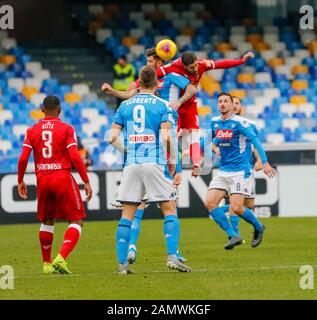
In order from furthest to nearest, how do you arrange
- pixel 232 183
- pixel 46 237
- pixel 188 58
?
1. pixel 232 183
2. pixel 188 58
3. pixel 46 237

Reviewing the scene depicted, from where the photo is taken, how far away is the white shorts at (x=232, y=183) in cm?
1509

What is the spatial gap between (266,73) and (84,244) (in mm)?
13908

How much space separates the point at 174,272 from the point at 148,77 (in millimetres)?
2118

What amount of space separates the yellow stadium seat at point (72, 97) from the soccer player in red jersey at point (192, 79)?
13.3 m

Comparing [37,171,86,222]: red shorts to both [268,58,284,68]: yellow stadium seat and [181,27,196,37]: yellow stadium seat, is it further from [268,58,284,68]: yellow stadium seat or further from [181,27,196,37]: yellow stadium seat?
[181,27,196,37]: yellow stadium seat

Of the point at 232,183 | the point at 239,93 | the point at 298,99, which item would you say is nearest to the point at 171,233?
the point at 232,183

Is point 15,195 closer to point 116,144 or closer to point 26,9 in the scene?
point 116,144

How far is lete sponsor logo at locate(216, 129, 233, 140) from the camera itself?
15156 millimetres

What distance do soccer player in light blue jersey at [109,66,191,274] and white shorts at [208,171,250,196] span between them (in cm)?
369

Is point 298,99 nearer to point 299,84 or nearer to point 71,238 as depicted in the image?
point 299,84

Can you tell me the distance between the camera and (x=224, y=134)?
49.8 ft

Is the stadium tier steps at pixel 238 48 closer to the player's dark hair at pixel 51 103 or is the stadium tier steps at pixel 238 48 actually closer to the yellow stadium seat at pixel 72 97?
the yellow stadium seat at pixel 72 97

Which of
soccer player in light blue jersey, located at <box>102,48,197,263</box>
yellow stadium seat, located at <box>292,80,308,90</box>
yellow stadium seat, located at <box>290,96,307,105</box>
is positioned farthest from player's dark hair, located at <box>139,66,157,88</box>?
yellow stadium seat, located at <box>292,80,308,90</box>

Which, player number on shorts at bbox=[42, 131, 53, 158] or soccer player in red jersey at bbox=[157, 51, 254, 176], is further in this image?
soccer player in red jersey at bbox=[157, 51, 254, 176]
